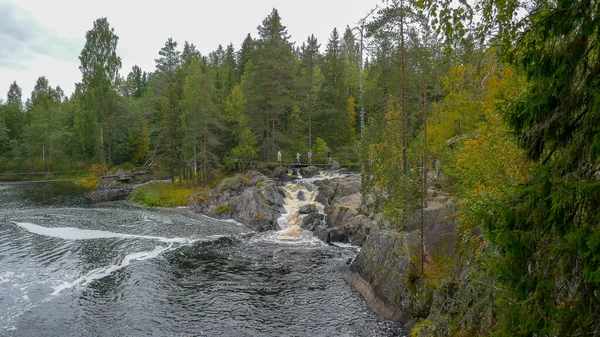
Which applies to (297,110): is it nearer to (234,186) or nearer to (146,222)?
(234,186)

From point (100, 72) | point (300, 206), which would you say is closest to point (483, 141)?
point (300, 206)

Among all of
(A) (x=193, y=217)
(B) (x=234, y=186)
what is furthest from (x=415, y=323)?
(B) (x=234, y=186)

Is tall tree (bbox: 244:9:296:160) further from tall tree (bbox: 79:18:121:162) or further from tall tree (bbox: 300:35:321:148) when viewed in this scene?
tall tree (bbox: 79:18:121:162)

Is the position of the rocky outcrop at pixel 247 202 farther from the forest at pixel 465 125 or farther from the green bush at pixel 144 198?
the forest at pixel 465 125

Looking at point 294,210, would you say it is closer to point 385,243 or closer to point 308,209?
point 308,209

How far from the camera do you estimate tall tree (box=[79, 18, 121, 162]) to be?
5891cm

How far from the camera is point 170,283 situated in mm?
18047

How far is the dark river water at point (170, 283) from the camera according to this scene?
554 inches

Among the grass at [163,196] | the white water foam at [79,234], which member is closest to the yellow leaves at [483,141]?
the white water foam at [79,234]

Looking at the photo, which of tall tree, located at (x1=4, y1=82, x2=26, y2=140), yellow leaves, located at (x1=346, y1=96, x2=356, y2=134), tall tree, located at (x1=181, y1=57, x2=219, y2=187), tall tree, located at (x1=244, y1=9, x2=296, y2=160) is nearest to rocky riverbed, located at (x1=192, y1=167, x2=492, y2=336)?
tall tree, located at (x1=181, y1=57, x2=219, y2=187)

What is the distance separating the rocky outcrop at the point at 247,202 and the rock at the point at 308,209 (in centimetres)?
185

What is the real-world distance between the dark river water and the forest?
17.0 feet

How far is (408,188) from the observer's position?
16.1 metres

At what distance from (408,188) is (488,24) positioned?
11.2m
